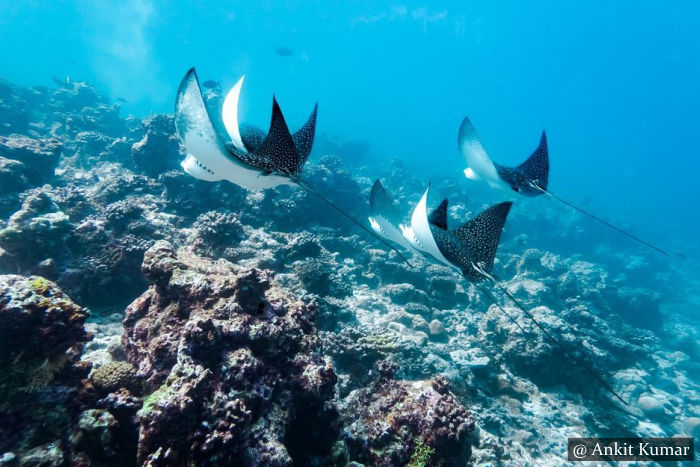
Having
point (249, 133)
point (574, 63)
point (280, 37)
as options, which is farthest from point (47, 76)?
point (574, 63)

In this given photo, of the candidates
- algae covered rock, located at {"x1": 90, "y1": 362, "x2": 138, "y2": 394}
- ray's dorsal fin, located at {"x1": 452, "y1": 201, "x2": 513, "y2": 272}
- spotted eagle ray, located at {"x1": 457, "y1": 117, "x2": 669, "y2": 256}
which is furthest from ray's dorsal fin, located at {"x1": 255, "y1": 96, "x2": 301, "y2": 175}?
spotted eagle ray, located at {"x1": 457, "y1": 117, "x2": 669, "y2": 256}

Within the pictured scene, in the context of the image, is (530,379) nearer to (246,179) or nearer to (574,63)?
(246,179)

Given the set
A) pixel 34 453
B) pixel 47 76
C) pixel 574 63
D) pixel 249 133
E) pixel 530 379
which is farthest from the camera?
pixel 574 63

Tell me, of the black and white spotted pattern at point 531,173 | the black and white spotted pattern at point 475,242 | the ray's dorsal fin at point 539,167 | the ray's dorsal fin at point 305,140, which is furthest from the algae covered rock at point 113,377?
the ray's dorsal fin at point 539,167

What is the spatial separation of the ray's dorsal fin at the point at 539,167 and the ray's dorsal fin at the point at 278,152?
16.6ft

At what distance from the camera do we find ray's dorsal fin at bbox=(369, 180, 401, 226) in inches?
185

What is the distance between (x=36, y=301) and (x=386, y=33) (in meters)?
102

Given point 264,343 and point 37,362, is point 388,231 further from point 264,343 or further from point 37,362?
point 37,362

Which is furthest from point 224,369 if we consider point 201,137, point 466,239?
point 466,239

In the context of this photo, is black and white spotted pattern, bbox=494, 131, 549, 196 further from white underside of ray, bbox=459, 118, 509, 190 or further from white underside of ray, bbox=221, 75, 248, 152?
white underside of ray, bbox=221, 75, 248, 152

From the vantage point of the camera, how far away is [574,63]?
294 feet

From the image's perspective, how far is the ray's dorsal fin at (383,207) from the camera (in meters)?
4.70

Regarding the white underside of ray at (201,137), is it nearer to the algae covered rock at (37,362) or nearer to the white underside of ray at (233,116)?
the white underside of ray at (233,116)

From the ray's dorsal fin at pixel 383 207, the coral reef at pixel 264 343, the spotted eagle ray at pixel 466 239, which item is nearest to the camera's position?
the coral reef at pixel 264 343
